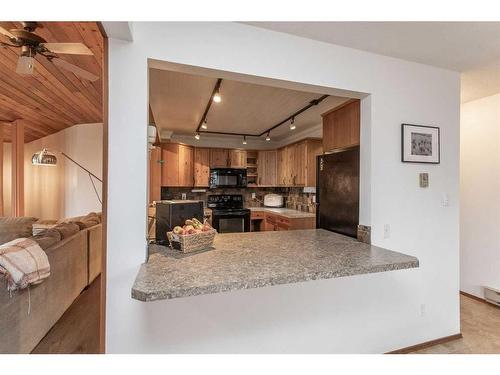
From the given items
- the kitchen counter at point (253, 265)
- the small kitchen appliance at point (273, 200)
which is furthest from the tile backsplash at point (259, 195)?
the kitchen counter at point (253, 265)

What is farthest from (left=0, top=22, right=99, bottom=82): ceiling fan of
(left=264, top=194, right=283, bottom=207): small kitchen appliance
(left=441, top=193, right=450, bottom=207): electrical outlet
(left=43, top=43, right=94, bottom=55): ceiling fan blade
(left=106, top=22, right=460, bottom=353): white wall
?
(left=264, top=194, right=283, bottom=207): small kitchen appliance

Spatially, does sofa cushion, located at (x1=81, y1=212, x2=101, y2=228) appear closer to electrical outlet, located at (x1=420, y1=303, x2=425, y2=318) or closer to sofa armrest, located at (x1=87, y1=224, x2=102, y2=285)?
sofa armrest, located at (x1=87, y1=224, x2=102, y2=285)

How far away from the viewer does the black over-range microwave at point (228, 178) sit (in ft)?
16.1

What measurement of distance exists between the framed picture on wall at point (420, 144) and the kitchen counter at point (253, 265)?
2.86 ft

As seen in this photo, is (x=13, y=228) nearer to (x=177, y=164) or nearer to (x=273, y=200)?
(x=177, y=164)

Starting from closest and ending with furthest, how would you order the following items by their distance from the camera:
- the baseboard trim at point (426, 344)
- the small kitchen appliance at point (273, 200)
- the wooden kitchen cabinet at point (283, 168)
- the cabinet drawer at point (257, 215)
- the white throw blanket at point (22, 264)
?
the white throw blanket at point (22, 264)
the baseboard trim at point (426, 344)
the wooden kitchen cabinet at point (283, 168)
the cabinet drawer at point (257, 215)
the small kitchen appliance at point (273, 200)

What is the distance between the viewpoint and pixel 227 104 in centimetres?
313

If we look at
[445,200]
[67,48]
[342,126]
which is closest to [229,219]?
[342,126]

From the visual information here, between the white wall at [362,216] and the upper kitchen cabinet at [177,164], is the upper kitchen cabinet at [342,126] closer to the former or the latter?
the white wall at [362,216]

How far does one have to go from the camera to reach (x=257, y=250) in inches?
65.7

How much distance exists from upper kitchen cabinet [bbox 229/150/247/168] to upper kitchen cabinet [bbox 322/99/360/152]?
2.78 m

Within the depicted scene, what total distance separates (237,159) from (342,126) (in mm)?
3028
